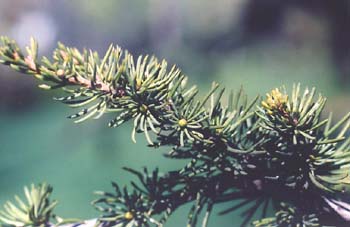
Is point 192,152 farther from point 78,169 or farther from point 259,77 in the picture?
point 259,77

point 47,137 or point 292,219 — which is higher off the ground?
point 47,137

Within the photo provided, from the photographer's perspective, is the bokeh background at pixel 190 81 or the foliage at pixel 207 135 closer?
the foliage at pixel 207 135

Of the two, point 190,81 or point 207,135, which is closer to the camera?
point 207,135

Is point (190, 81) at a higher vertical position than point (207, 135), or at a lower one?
higher

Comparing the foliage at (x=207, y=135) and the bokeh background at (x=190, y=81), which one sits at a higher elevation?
the bokeh background at (x=190, y=81)

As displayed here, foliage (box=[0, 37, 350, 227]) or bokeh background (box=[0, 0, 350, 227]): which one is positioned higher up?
bokeh background (box=[0, 0, 350, 227])

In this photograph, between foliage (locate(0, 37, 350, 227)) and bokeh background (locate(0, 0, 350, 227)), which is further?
bokeh background (locate(0, 0, 350, 227))

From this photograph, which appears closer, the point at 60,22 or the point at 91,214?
the point at 91,214

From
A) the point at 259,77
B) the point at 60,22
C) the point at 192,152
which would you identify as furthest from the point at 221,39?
the point at 60,22
